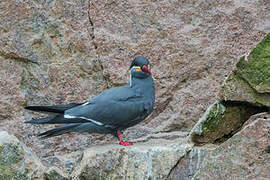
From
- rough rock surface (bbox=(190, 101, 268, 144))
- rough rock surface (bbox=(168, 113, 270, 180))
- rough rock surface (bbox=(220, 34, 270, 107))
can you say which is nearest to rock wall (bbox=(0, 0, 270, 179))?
rough rock surface (bbox=(190, 101, 268, 144))

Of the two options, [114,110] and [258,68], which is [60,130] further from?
[258,68]

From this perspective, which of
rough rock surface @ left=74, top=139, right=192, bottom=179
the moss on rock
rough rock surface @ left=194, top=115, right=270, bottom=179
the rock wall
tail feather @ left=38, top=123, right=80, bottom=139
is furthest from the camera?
the rock wall

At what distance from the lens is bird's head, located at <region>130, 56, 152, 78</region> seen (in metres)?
5.79

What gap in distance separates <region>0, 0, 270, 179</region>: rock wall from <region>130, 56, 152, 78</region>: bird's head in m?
0.49

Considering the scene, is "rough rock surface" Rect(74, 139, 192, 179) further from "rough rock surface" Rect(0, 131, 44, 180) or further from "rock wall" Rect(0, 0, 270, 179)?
→ "rock wall" Rect(0, 0, 270, 179)

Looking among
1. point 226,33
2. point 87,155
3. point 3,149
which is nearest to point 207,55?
point 226,33

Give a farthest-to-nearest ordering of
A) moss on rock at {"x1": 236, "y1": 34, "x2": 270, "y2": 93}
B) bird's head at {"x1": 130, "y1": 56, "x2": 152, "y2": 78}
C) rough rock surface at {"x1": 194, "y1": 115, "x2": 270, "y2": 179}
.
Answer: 1. bird's head at {"x1": 130, "y1": 56, "x2": 152, "y2": 78}
2. moss on rock at {"x1": 236, "y1": 34, "x2": 270, "y2": 93}
3. rough rock surface at {"x1": 194, "y1": 115, "x2": 270, "y2": 179}

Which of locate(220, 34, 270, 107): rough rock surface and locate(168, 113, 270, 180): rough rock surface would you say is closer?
locate(168, 113, 270, 180): rough rock surface

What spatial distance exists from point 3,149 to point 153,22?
8.14ft

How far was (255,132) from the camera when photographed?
470 centimetres

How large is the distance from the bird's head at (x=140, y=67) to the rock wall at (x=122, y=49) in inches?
19.4

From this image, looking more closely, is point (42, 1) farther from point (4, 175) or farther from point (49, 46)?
point (4, 175)

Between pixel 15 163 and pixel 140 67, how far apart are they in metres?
1.72

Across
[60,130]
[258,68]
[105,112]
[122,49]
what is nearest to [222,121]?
[258,68]
